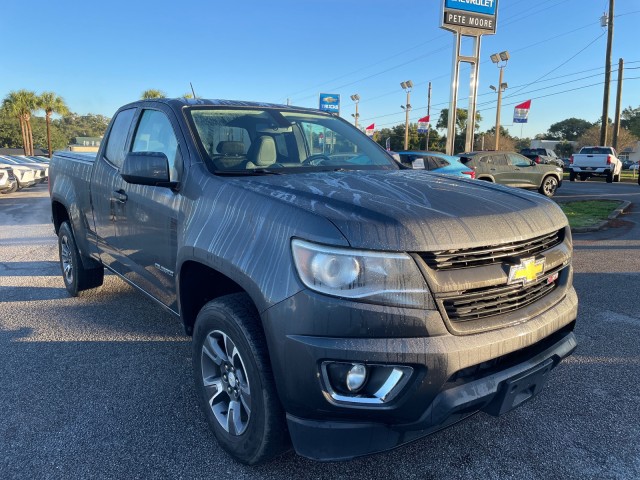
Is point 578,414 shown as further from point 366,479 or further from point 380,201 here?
point 380,201

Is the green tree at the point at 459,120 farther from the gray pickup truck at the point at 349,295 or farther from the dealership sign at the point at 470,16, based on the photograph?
the gray pickup truck at the point at 349,295

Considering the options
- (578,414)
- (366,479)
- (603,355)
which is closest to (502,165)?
(603,355)

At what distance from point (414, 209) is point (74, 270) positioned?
409 centimetres

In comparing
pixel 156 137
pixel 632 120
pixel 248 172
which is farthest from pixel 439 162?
pixel 632 120

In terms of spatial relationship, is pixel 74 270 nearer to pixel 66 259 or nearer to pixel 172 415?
pixel 66 259

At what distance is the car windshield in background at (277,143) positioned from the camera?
2.95m

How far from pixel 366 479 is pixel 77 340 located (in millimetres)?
2789

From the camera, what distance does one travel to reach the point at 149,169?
2.68 m

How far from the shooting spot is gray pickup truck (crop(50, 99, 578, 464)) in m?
1.84

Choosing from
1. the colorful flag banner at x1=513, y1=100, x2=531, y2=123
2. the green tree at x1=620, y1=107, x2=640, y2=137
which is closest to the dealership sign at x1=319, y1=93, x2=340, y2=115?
the colorful flag banner at x1=513, y1=100, x2=531, y2=123

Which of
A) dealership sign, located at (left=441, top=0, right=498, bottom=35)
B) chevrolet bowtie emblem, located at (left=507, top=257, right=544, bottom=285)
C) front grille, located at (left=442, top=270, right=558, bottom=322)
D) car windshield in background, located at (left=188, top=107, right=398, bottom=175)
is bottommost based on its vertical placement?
front grille, located at (left=442, top=270, right=558, bottom=322)

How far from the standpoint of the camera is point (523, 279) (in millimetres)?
2125

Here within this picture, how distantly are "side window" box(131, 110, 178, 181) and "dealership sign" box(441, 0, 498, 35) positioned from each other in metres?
14.7

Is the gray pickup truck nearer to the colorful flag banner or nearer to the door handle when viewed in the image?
the door handle
